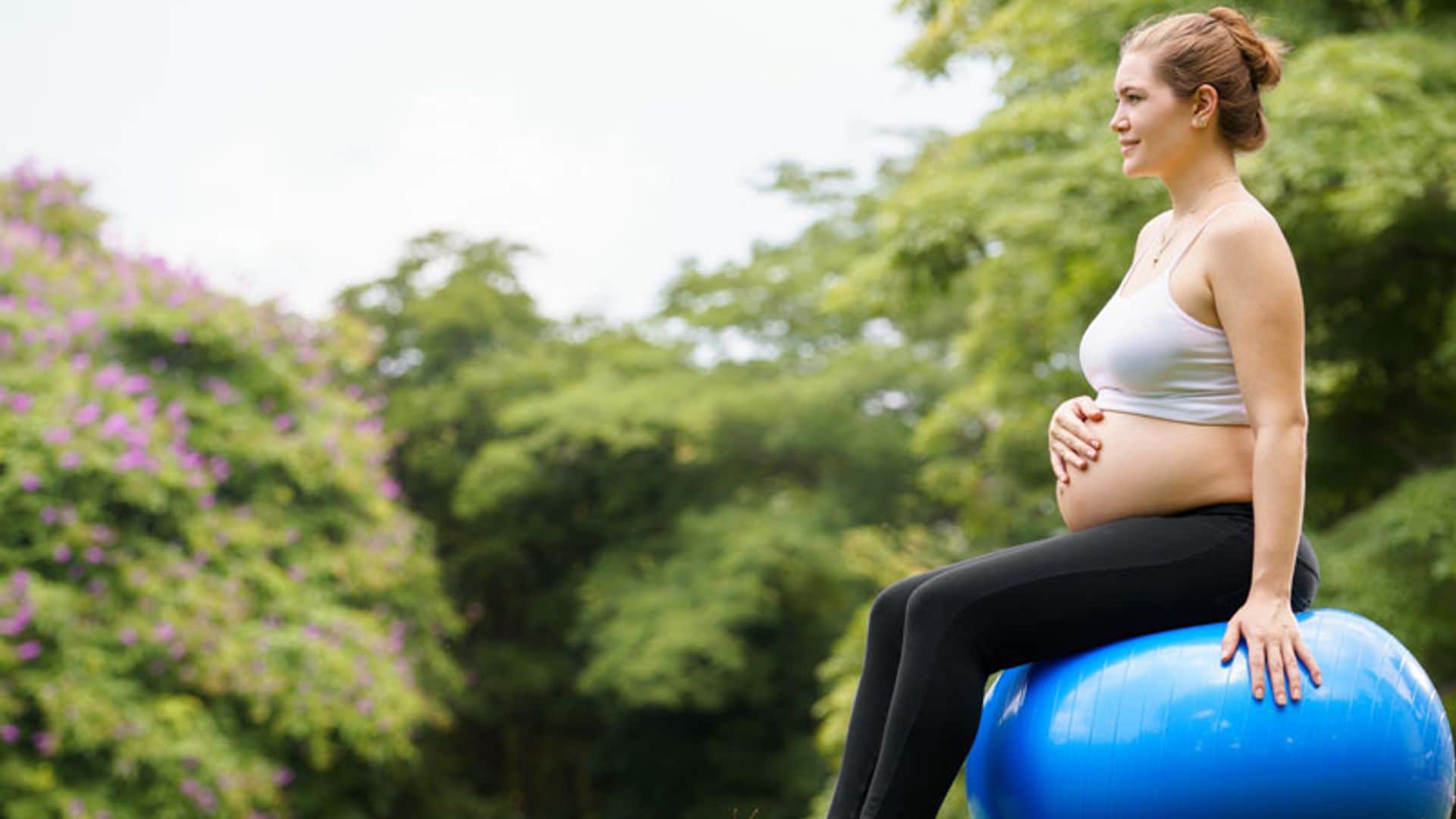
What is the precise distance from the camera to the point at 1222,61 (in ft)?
7.60

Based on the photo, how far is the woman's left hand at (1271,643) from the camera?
217 centimetres

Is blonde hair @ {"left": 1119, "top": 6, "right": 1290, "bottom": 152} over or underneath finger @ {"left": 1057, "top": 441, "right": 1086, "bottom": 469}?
over

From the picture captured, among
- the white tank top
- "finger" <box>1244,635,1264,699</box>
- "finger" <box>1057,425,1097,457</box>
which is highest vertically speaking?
the white tank top

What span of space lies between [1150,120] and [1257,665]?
82cm

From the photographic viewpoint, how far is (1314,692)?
7.18 ft

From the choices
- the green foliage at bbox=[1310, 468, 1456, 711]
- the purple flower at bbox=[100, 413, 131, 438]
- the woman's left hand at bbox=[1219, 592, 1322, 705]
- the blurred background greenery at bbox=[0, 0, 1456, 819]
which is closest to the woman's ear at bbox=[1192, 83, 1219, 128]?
the woman's left hand at bbox=[1219, 592, 1322, 705]

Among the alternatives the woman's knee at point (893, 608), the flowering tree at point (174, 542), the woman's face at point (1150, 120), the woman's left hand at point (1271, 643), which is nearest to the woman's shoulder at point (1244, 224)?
the woman's face at point (1150, 120)

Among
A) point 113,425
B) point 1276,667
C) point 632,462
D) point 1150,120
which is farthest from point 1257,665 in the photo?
point 632,462

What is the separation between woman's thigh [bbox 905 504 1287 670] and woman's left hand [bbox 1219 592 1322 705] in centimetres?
9

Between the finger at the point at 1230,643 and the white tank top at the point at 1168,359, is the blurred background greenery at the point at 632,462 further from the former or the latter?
the finger at the point at 1230,643

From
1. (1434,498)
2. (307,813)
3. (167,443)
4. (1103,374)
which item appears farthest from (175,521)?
(1103,374)

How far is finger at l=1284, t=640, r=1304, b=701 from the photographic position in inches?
85.6

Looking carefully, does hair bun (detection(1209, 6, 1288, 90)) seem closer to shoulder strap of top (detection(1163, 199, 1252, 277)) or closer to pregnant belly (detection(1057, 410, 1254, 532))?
shoulder strap of top (detection(1163, 199, 1252, 277))

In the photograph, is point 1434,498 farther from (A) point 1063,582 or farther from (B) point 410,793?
(B) point 410,793
